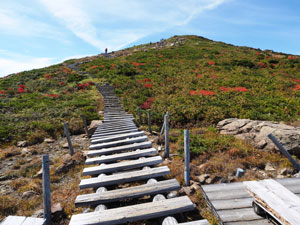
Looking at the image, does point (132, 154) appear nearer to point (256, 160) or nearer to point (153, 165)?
point (153, 165)

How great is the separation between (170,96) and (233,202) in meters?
14.8

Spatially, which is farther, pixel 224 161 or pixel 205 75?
pixel 205 75

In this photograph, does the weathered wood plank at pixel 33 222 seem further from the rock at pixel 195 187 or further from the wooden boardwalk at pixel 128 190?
the rock at pixel 195 187

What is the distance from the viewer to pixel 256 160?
6.93 metres

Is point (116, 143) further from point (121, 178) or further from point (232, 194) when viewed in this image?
point (232, 194)

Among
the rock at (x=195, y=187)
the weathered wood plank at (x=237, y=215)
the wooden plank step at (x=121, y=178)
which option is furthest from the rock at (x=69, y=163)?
the weathered wood plank at (x=237, y=215)

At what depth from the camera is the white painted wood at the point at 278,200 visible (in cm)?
260

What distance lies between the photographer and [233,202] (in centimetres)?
388

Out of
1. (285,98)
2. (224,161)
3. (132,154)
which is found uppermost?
(285,98)

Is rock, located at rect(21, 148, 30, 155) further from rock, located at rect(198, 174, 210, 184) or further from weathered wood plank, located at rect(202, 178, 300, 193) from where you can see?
weathered wood plank, located at rect(202, 178, 300, 193)

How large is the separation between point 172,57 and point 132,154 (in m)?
36.7

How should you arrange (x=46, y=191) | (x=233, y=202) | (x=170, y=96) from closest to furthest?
1. (x=46, y=191)
2. (x=233, y=202)
3. (x=170, y=96)

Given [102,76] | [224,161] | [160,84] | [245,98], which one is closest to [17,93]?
[102,76]

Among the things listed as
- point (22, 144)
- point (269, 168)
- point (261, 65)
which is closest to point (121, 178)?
point (269, 168)
